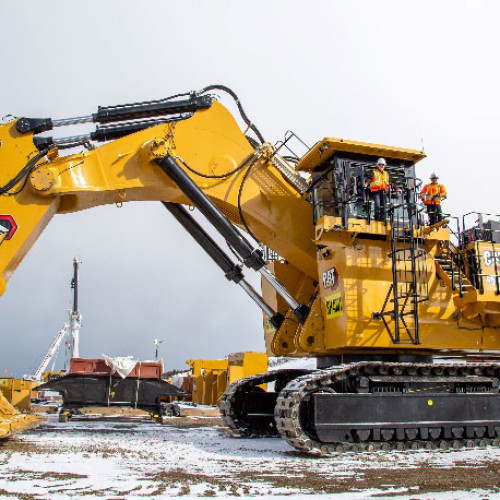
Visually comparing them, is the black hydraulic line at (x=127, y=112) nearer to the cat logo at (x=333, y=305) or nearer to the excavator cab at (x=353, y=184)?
the excavator cab at (x=353, y=184)

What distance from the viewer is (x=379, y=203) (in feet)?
34.2

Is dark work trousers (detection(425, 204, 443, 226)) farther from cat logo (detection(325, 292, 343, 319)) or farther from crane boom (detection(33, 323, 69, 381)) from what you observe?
crane boom (detection(33, 323, 69, 381))

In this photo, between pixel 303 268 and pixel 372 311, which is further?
pixel 303 268

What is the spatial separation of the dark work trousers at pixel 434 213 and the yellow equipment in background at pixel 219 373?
822 centimetres

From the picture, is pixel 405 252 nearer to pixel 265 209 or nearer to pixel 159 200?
pixel 265 209

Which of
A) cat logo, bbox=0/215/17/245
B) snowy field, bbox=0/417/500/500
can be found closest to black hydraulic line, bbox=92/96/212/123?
cat logo, bbox=0/215/17/245

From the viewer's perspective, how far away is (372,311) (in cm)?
998

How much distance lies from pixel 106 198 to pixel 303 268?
3.95 m

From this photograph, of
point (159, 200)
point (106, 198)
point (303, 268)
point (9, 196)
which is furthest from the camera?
point (303, 268)

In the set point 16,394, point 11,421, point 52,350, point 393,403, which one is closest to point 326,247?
point 393,403

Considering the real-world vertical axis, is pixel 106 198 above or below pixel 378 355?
above

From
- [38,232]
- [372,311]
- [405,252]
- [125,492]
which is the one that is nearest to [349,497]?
[125,492]

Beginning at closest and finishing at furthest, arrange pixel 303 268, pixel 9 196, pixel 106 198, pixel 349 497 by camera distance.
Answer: pixel 349 497 → pixel 9 196 → pixel 106 198 → pixel 303 268

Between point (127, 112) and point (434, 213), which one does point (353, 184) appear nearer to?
point (434, 213)
